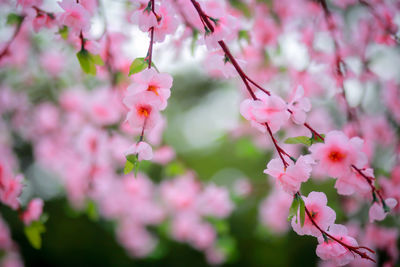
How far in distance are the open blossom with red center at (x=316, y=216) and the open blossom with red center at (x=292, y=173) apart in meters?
0.07

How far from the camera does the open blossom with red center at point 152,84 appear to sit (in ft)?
1.93

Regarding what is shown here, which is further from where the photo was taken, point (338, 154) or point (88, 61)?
point (88, 61)

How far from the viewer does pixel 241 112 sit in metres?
0.63

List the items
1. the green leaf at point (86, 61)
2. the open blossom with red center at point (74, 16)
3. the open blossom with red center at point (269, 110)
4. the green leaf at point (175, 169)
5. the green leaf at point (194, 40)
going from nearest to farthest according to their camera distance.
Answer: the open blossom with red center at point (269, 110) → the open blossom with red center at point (74, 16) → the green leaf at point (86, 61) → the green leaf at point (194, 40) → the green leaf at point (175, 169)

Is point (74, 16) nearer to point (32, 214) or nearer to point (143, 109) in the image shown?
point (143, 109)

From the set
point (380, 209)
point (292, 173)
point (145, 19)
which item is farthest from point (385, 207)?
point (145, 19)

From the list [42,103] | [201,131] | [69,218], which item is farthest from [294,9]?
[69,218]

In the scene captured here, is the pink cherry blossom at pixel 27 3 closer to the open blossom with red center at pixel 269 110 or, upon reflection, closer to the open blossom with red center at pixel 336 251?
the open blossom with red center at pixel 269 110

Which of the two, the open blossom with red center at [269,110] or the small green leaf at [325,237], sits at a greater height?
the open blossom with red center at [269,110]

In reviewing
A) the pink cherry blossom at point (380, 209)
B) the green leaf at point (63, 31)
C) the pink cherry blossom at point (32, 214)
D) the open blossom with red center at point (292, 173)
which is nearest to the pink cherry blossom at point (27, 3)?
the green leaf at point (63, 31)

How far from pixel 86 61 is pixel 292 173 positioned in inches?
25.3

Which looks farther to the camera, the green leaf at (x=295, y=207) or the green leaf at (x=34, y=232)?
the green leaf at (x=34, y=232)

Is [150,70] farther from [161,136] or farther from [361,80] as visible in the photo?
[361,80]

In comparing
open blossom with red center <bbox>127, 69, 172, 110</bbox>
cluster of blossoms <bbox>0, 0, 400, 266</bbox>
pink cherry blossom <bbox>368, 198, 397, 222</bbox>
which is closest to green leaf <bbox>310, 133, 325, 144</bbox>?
cluster of blossoms <bbox>0, 0, 400, 266</bbox>
